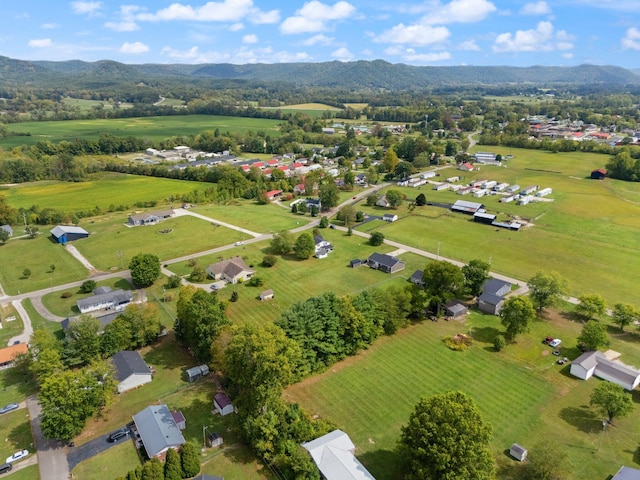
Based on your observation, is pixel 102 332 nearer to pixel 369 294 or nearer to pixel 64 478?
pixel 64 478

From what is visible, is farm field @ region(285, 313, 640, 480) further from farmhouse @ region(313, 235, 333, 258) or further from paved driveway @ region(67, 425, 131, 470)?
farmhouse @ region(313, 235, 333, 258)

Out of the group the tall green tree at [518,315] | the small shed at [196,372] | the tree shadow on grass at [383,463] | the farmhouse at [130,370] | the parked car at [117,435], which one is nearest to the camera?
the tree shadow on grass at [383,463]

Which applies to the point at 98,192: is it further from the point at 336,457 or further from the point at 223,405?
the point at 336,457

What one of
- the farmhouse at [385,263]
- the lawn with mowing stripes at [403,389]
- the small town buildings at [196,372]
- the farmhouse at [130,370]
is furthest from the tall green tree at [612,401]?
the farmhouse at [130,370]

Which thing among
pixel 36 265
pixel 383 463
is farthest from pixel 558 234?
pixel 36 265

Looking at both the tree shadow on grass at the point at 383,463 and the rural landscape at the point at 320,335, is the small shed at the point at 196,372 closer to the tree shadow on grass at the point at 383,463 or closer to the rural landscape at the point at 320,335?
the rural landscape at the point at 320,335

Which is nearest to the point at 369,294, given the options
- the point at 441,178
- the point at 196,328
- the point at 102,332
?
the point at 196,328

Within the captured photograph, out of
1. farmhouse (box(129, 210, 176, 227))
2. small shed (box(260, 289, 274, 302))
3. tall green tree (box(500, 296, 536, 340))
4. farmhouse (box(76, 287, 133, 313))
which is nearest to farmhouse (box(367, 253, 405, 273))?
small shed (box(260, 289, 274, 302))

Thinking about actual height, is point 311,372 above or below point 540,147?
below
